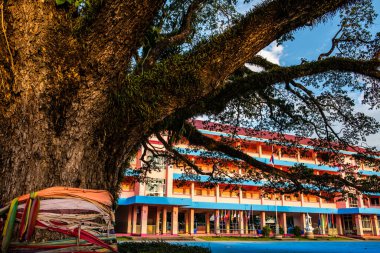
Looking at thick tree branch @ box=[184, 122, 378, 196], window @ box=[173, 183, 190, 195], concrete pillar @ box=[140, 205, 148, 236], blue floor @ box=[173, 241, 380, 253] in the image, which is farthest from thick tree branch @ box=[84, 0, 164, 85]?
window @ box=[173, 183, 190, 195]

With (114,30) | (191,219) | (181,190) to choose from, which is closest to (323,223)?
(191,219)

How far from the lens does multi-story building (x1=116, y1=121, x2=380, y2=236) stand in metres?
26.8

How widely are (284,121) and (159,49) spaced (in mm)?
4907

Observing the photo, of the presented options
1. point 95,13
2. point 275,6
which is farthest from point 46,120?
point 275,6

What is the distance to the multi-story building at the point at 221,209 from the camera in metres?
26.8

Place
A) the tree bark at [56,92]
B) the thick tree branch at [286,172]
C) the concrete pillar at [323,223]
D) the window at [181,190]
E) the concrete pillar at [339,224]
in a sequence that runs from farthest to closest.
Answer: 1. the concrete pillar at [339,224]
2. the concrete pillar at [323,223]
3. the window at [181,190]
4. the thick tree branch at [286,172]
5. the tree bark at [56,92]

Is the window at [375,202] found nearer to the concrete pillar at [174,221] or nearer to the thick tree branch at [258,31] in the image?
the concrete pillar at [174,221]

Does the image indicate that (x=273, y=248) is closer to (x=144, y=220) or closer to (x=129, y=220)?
(x=144, y=220)

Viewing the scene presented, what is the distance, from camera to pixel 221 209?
1193 inches

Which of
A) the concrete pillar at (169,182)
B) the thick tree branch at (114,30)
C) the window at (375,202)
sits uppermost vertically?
the concrete pillar at (169,182)

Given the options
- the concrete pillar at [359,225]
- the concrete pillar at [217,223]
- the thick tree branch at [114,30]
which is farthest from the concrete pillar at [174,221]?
the thick tree branch at [114,30]

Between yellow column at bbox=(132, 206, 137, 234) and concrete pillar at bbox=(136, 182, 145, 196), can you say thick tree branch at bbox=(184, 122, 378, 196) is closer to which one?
concrete pillar at bbox=(136, 182, 145, 196)

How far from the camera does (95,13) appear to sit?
2.02 m


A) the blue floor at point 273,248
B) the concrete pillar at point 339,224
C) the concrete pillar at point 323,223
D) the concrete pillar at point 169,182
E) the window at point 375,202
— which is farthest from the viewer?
the window at point 375,202
